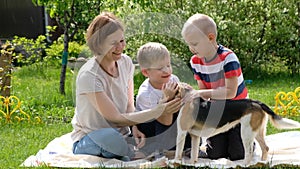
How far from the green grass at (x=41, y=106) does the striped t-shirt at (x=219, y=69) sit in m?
1.53

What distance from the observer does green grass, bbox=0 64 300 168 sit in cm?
566

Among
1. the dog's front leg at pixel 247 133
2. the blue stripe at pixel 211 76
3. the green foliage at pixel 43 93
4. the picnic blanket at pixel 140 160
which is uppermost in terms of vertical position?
the blue stripe at pixel 211 76

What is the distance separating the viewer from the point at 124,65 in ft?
16.7

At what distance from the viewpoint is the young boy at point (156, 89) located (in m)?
4.70

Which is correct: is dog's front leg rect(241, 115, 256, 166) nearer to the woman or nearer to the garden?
the woman

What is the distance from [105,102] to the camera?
4.78 m

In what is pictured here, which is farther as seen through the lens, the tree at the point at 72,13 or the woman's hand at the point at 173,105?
the tree at the point at 72,13

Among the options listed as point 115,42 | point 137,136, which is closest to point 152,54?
point 115,42

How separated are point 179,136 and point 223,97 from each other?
17.9 inches

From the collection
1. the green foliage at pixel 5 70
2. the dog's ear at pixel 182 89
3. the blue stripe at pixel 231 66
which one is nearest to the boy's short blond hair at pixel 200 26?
the blue stripe at pixel 231 66

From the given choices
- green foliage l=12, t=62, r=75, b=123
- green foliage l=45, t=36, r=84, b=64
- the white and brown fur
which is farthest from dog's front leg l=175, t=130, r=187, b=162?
green foliage l=45, t=36, r=84, b=64

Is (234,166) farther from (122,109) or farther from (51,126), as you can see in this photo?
(51,126)

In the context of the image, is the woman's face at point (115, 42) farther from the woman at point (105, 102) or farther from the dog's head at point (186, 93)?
the dog's head at point (186, 93)

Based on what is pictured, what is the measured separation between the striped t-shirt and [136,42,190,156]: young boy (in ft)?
0.71
